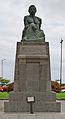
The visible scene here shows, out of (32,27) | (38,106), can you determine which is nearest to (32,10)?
(32,27)

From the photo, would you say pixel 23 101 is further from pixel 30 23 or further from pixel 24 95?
pixel 30 23

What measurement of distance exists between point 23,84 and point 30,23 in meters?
3.46

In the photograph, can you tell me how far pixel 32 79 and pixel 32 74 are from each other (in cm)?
26

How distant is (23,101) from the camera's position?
18.8 m

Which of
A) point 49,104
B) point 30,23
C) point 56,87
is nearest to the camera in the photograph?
point 49,104

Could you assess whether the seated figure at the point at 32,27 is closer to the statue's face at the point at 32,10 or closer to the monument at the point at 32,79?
the statue's face at the point at 32,10

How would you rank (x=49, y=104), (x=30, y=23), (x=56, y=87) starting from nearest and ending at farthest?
(x=49, y=104)
(x=30, y=23)
(x=56, y=87)

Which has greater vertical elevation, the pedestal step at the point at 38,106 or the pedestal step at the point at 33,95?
the pedestal step at the point at 33,95

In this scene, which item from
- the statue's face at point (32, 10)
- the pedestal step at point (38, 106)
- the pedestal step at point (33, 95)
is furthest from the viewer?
the statue's face at point (32, 10)

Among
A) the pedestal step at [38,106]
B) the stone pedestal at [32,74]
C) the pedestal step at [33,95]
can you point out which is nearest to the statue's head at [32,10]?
the stone pedestal at [32,74]

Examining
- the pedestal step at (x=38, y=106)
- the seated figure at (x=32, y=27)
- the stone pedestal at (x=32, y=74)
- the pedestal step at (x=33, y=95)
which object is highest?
the seated figure at (x=32, y=27)

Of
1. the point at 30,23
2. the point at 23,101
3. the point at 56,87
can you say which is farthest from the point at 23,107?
the point at 56,87

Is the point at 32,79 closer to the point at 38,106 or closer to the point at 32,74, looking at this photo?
the point at 32,74

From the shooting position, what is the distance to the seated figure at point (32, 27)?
19.9 m
